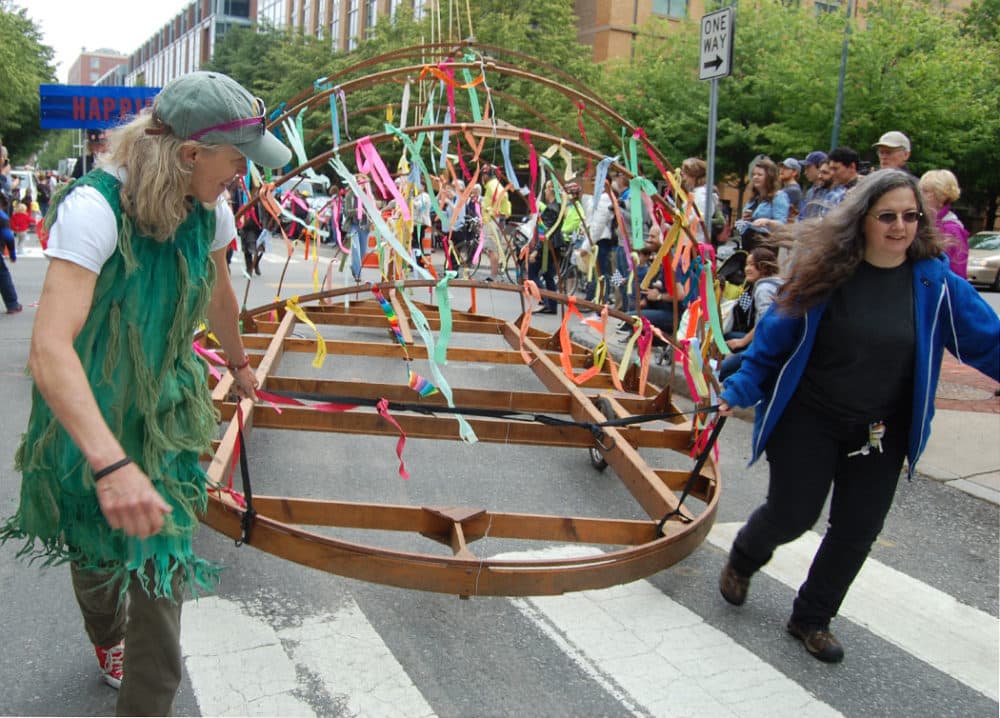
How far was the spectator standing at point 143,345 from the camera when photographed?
6.57ft

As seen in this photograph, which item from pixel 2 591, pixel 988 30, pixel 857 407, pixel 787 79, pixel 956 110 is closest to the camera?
pixel 857 407

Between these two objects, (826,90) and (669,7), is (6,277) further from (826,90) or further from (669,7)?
(669,7)

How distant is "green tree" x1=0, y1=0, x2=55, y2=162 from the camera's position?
102ft

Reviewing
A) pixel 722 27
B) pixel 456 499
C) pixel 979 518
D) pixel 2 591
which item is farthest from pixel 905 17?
pixel 2 591

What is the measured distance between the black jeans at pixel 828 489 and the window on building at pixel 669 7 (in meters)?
42.0

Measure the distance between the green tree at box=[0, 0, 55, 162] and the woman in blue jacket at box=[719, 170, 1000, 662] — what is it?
3328 cm

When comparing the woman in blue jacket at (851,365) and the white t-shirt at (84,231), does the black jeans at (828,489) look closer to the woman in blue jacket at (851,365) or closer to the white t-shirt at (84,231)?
the woman in blue jacket at (851,365)

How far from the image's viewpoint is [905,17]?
72.0ft

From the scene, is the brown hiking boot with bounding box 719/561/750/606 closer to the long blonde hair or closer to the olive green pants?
the olive green pants

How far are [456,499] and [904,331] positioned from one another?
2.53 meters

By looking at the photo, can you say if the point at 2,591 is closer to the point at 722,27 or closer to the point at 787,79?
the point at 722,27

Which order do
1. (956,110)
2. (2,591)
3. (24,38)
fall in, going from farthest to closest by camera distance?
(24,38), (956,110), (2,591)

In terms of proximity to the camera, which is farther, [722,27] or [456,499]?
[722,27]

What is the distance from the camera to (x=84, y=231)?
200 centimetres
